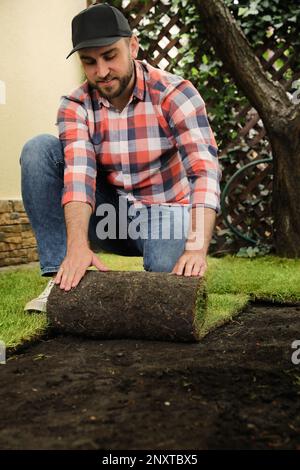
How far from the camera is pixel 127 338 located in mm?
2018

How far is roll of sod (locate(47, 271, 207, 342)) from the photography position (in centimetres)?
191

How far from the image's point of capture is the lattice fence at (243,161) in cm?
444

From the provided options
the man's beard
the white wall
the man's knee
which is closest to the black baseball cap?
the man's beard

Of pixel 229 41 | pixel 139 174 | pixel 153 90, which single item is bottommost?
pixel 139 174

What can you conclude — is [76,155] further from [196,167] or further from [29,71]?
[29,71]

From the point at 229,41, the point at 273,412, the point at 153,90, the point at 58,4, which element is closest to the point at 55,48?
the point at 58,4

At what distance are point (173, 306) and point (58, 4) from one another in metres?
3.59

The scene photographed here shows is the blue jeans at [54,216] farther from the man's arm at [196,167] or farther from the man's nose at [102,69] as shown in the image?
the man's nose at [102,69]

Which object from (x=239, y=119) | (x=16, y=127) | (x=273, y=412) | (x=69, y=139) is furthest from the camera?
(x=239, y=119)

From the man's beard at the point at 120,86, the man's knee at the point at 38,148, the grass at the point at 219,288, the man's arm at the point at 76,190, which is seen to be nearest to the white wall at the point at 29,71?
the grass at the point at 219,288

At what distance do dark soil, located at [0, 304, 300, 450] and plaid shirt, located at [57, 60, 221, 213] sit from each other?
597mm

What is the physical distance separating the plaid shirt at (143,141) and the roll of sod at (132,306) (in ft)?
1.19

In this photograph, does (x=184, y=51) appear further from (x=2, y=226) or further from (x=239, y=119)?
(x=2, y=226)

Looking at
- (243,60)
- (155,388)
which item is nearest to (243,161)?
(243,60)
